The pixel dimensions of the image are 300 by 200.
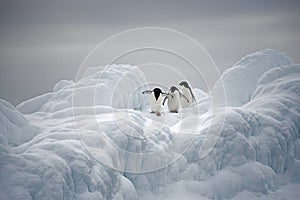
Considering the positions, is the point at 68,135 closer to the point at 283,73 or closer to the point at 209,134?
the point at 209,134

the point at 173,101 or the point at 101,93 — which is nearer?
the point at 173,101

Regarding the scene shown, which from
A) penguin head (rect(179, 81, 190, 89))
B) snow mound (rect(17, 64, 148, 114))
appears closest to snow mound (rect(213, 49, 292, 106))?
penguin head (rect(179, 81, 190, 89))

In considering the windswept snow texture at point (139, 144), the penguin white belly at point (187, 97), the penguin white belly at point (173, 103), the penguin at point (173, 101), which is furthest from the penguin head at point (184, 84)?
the penguin white belly at point (173, 103)

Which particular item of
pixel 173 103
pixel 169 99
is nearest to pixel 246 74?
pixel 173 103

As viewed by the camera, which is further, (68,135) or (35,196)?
(68,135)

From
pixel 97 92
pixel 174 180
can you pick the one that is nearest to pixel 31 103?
pixel 97 92

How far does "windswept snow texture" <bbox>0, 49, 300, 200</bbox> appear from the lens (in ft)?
95.8

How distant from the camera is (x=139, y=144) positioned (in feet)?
109

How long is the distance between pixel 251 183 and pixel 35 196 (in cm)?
1248

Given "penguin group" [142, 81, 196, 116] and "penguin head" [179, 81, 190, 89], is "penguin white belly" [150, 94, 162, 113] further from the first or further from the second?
"penguin head" [179, 81, 190, 89]

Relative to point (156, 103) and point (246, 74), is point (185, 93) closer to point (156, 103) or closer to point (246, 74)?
point (156, 103)

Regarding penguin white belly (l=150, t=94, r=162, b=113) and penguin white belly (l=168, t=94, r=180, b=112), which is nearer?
penguin white belly (l=150, t=94, r=162, b=113)

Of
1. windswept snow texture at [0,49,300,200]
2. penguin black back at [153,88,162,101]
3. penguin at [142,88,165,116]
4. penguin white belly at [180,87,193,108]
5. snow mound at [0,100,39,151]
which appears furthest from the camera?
penguin white belly at [180,87,193,108]

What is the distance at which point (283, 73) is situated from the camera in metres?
42.1
